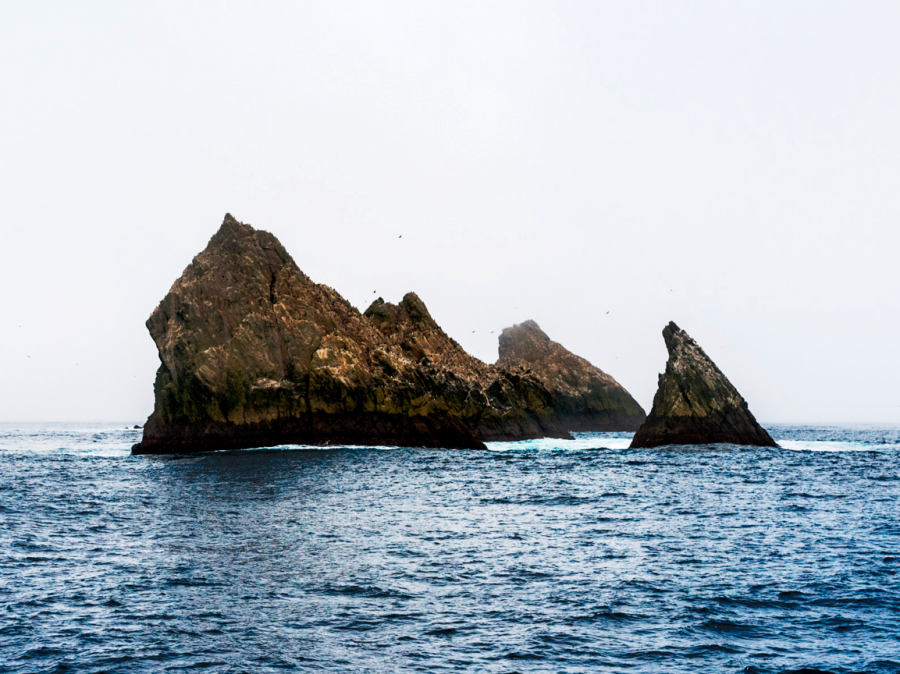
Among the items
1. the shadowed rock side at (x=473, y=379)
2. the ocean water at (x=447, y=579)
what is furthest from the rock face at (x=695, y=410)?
the ocean water at (x=447, y=579)

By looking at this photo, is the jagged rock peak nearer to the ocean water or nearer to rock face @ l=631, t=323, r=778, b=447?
rock face @ l=631, t=323, r=778, b=447

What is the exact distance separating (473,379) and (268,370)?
42.7 meters

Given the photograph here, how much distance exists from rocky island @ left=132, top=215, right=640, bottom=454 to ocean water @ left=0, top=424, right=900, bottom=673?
32387 millimetres

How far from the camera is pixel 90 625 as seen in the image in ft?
53.3

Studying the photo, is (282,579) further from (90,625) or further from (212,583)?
(90,625)

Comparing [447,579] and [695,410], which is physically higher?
[695,410]

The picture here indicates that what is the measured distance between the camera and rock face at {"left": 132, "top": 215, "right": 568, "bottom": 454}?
75312 millimetres

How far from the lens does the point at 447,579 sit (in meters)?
20.5

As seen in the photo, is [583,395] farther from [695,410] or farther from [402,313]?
[695,410]

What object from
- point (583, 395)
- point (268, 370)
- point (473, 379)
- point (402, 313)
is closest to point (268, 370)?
point (268, 370)

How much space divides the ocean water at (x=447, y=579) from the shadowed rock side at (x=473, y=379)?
61474 mm

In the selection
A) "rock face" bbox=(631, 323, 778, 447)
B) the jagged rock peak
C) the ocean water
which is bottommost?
the ocean water

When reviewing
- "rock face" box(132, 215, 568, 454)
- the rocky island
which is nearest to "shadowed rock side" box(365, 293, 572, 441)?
the rocky island

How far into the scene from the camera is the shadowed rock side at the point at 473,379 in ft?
345
